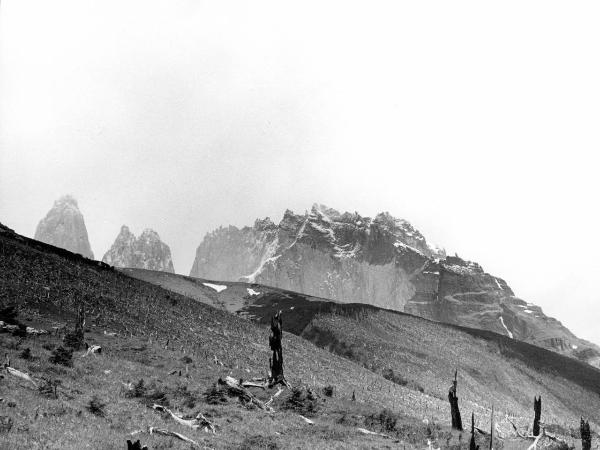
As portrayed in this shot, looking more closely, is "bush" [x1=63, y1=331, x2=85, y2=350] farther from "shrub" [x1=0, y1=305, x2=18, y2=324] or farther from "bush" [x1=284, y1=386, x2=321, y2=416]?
"bush" [x1=284, y1=386, x2=321, y2=416]

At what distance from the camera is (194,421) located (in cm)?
2453

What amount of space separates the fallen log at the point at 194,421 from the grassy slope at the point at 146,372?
0.61 m

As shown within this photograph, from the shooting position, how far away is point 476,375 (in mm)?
119562

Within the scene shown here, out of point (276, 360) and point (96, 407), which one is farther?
point (276, 360)

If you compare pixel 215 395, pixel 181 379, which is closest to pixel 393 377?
pixel 181 379

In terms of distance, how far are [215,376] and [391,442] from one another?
1811 centimetres

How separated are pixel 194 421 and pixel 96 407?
4807 millimetres

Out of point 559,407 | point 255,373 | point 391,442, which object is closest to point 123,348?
point 255,373

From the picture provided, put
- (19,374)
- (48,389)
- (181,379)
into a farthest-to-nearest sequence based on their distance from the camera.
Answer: (181,379)
(19,374)
(48,389)

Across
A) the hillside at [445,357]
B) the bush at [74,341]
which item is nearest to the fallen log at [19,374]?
the bush at [74,341]

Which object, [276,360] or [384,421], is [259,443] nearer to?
[384,421]

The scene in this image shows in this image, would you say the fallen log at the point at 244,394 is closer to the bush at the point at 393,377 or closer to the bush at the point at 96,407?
the bush at the point at 96,407

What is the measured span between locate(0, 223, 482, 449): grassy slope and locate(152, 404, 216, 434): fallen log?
2.00 feet

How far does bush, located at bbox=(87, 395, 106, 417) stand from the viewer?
22234mm
